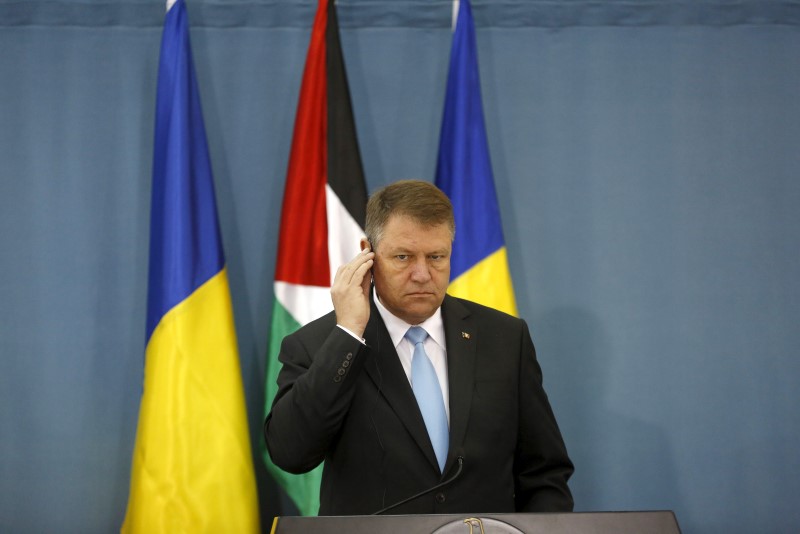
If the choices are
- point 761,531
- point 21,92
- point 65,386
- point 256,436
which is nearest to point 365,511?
point 256,436

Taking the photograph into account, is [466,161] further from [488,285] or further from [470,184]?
[488,285]

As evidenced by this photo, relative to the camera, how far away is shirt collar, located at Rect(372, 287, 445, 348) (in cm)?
207

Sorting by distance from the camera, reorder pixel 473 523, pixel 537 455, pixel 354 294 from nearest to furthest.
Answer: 1. pixel 473 523
2. pixel 354 294
3. pixel 537 455

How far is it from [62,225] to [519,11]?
2.19 m

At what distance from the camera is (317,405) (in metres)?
1.82

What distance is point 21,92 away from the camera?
11.5ft

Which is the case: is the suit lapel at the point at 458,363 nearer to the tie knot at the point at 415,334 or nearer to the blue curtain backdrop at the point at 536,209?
the tie knot at the point at 415,334

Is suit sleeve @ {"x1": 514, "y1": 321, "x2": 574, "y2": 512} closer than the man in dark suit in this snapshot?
No

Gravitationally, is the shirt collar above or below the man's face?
below

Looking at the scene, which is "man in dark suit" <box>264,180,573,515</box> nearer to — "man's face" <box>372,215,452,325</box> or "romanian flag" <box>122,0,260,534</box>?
"man's face" <box>372,215,452,325</box>

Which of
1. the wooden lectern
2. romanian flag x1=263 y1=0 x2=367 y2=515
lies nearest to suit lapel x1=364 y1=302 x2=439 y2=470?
the wooden lectern

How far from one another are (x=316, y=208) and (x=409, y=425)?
1.54 meters

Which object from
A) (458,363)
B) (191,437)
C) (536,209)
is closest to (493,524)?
(458,363)

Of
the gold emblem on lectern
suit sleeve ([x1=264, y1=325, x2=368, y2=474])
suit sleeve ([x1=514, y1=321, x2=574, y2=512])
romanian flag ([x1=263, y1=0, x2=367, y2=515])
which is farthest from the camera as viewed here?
romanian flag ([x1=263, y1=0, x2=367, y2=515])
